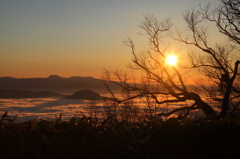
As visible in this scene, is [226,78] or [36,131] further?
[226,78]

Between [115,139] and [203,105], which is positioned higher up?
[203,105]

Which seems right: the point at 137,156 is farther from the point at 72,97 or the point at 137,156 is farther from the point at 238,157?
the point at 72,97

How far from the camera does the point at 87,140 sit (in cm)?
328

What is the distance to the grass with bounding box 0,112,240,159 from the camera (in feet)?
9.44

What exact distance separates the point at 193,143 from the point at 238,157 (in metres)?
0.76

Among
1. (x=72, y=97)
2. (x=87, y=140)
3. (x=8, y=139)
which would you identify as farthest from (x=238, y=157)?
(x=72, y=97)

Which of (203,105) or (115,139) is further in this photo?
(203,105)

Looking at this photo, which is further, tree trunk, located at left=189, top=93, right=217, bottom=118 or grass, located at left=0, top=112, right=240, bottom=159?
tree trunk, located at left=189, top=93, right=217, bottom=118

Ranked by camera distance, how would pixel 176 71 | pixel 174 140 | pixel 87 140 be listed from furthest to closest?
pixel 176 71
pixel 174 140
pixel 87 140

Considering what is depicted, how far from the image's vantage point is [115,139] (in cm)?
329

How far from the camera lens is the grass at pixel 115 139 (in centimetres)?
288

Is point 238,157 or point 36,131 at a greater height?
point 36,131

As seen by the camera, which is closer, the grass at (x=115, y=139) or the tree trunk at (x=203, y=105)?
the grass at (x=115, y=139)

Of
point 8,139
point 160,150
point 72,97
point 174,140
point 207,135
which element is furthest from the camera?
point 72,97
